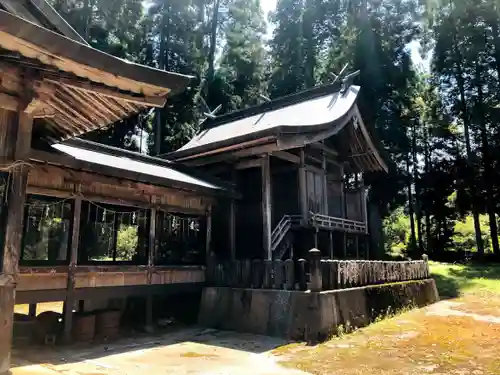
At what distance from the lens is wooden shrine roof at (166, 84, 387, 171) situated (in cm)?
1152

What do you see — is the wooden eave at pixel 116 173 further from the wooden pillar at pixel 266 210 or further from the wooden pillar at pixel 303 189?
the wooden pillar at pixel 303 189

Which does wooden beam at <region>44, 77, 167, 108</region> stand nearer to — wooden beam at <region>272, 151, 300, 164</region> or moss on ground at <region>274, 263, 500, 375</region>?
moss on ground at <region>274, 263, 500, 375</region>

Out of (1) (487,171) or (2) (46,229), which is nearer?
(2) (46,229)

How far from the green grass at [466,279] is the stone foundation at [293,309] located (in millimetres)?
6843

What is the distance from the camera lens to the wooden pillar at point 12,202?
4.78m

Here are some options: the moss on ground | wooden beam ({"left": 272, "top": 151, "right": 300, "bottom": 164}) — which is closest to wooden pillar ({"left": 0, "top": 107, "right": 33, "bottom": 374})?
the moss on ground

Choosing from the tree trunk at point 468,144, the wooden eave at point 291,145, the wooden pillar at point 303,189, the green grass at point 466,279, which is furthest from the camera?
the tree trunk at point 468,144

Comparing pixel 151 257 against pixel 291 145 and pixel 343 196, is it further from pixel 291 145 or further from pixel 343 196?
pixel 343 196

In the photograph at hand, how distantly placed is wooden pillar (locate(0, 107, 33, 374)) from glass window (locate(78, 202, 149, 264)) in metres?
4.51

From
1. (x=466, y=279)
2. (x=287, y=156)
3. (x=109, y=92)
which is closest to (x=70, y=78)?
(x=109, y=92)

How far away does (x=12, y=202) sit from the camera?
508 centimetres

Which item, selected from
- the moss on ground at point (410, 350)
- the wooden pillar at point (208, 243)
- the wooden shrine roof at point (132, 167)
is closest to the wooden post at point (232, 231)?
the wooden shrine roof at point (132, 167)

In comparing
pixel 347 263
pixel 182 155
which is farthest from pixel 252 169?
pixel 347 263

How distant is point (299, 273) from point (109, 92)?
604 centimetres
